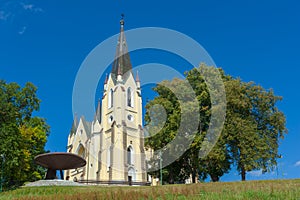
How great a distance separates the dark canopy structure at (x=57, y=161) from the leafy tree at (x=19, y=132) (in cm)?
178

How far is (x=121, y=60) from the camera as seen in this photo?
52688 mm

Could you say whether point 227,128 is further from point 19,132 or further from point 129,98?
point 129,98

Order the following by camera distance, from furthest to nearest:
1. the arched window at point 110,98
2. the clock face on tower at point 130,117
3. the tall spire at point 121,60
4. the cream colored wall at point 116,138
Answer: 1. the tall spire at point 121,60
2. the arched window at point 110,98
3. the clock face on tower at point 130,117
4. the cream colored wall at point 116,138

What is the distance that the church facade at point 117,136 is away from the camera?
4288 cm

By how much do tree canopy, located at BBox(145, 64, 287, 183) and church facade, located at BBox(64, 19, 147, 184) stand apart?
14.2 m

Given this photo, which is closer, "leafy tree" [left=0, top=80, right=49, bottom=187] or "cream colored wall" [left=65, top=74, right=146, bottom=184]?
"leafy tree" [left=0, top=80, right=49, bottom=187]

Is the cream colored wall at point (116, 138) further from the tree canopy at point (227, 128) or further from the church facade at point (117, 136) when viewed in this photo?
the tree canopy at point (227, 128)

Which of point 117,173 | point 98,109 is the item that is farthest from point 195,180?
point 98,109

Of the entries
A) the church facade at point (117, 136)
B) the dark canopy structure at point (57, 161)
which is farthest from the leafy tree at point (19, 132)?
the church facade at point (117, 136)

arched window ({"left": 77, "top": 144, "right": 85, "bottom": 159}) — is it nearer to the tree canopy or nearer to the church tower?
the church tower

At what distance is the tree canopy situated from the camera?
79.4 ft

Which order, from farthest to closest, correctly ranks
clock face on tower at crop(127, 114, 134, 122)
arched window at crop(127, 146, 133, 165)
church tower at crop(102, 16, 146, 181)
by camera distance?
clock face on tower at crop(127, 114, 134, 122) < arched window at crop(127, 146, 133, 165) < church tower at crop(102, 16, 146, 181)

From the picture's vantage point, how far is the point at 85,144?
53.5m

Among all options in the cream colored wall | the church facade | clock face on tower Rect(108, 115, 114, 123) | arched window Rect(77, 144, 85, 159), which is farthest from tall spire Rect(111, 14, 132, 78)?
arched window Rect(77, 144, 85, 159)
